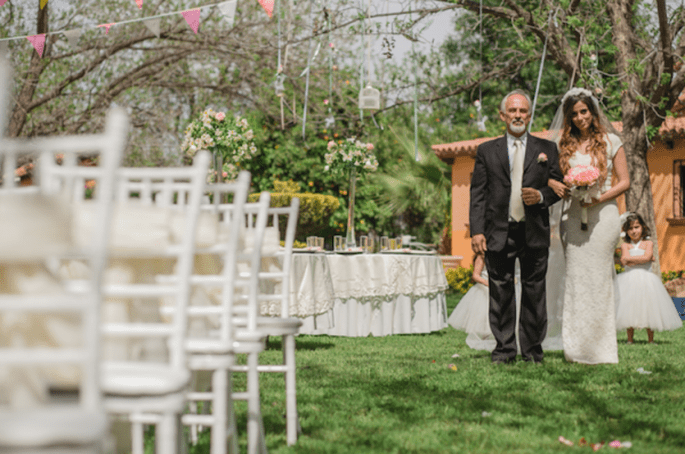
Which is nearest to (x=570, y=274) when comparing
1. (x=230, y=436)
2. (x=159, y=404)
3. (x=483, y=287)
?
(x=483, y=287)

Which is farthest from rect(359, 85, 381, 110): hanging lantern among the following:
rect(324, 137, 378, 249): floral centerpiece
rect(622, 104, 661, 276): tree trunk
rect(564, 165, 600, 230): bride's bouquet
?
rect(622, 104, 661, 276): tree trunk

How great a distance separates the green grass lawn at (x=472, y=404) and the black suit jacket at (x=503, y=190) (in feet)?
3.03

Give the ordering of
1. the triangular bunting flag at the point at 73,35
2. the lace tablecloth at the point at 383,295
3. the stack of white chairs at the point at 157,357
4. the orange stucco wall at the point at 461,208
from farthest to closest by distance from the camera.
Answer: the orange stucco wall at the point at 461,208, the triangular bunting flag at the point at 73,35, the lace tablecloth at the point at 383,295, the stack of white chairs at the point at 157,357

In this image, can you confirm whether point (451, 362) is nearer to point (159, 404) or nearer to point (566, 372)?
point (566, 372)

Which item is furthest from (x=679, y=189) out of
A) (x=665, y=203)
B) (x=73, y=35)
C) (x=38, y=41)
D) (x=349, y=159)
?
(x=38, y=41)

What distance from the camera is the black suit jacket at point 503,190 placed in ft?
16.8

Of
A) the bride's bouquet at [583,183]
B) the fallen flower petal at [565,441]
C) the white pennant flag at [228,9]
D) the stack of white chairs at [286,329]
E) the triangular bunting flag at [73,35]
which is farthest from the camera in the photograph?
the triangular bunting flag at [73,35]

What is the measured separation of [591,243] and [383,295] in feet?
9.55

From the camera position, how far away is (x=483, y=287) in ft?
22.7

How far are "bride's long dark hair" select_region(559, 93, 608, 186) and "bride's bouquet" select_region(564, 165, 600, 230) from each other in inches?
3.8

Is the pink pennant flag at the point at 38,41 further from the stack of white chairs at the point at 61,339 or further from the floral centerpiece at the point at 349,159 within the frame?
the stack of white chairs at the point at 61,339

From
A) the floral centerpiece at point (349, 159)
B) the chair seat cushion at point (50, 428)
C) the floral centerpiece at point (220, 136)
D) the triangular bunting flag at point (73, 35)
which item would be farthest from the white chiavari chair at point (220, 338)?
the triangular bunting flag at point (73, 35)

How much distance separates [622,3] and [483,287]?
6.02 m

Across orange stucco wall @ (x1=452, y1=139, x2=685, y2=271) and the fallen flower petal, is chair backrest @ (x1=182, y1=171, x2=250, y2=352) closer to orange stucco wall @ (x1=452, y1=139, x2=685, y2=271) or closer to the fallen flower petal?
the fallen flower petal
